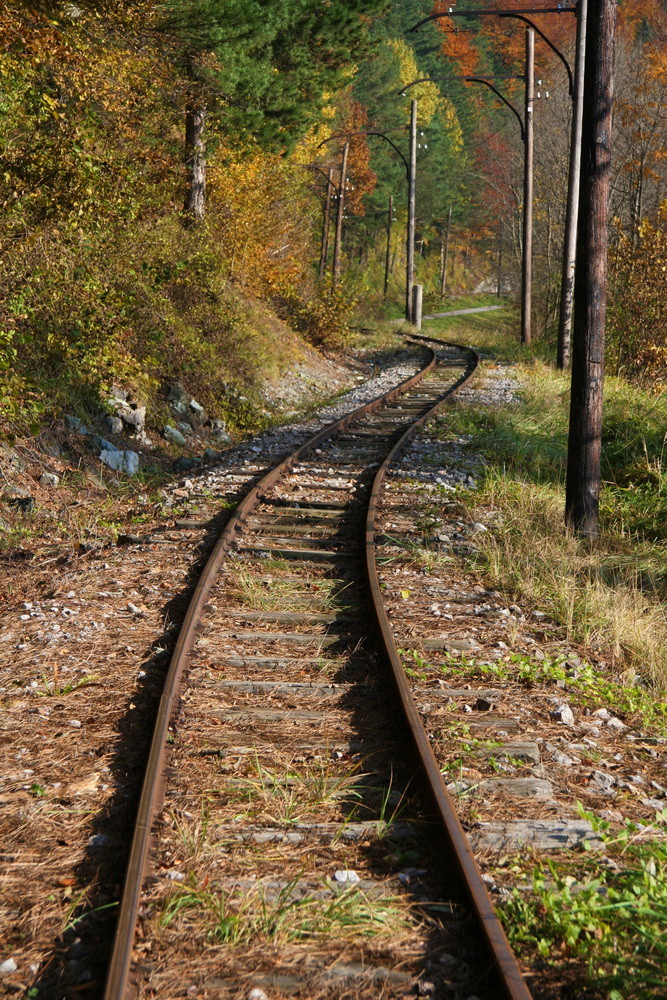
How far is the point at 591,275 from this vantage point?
26.9 feet

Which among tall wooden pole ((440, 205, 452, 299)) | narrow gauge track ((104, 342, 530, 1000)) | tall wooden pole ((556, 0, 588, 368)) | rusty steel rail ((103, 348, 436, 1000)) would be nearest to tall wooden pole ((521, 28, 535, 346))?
tall wooden pole ((556, 0, 588, 368))

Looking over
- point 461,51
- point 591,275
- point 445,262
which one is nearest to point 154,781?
point 591,275

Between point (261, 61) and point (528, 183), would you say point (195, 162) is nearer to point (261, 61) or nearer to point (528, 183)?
point (261, 61)

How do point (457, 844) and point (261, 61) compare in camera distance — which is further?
point (261, 61)

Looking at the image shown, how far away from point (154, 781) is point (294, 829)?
2.01ft

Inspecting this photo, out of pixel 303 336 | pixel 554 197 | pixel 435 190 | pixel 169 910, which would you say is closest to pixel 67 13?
pixel 169 910

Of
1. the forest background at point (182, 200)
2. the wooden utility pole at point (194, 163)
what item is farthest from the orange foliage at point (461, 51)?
the wooden utility pole at point (194, 163)

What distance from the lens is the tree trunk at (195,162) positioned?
627 inches

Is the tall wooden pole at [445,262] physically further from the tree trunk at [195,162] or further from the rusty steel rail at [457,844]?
the rusty steel rail at [457,844]

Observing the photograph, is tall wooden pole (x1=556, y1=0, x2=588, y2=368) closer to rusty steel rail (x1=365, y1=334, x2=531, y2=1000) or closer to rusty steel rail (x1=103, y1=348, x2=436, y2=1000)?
rusty steel rail (x1=103, y1=348, x2=436, y2=1000)

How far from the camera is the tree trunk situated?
15.9m

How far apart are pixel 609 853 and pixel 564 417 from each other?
10880 millimetres

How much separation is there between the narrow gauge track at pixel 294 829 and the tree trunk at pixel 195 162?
1128 cm

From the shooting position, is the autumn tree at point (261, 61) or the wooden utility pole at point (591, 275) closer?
the wooden utility pole at point (591, 275)
